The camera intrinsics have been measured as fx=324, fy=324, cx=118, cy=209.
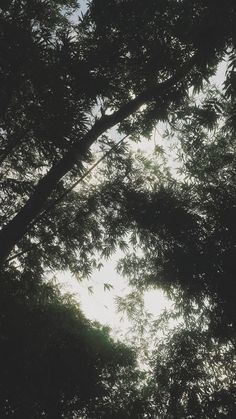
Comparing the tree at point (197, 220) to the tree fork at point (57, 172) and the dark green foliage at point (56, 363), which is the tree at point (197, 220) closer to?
the tree fork at point (57, 172)

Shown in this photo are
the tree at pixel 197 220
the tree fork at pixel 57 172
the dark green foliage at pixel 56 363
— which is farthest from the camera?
the dark green foliage at pixel 56 363

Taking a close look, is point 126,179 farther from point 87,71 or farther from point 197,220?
point 87,71

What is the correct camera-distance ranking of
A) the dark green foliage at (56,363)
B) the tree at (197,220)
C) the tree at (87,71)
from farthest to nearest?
the dark green foliage at (56,363) → the tree at (197,220) → the tree at (87,71)

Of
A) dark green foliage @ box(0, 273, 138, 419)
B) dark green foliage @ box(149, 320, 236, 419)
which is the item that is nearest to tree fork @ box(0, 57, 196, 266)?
dark green foliage @ box(0, 273, 138, 419)

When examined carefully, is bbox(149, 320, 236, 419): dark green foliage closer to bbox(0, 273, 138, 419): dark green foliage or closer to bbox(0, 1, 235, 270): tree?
bbox(0, 273, 138, 419): dark green foliage

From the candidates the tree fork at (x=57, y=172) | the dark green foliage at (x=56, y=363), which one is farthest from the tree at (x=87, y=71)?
the dark green foliage at (x=56, y=363)

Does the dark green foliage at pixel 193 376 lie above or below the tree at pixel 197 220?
below

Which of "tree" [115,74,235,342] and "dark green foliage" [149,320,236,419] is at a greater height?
"tree" [115,74,235,342]

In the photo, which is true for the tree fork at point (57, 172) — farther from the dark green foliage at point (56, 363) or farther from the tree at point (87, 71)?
the dark green foliage at point (56, 363)

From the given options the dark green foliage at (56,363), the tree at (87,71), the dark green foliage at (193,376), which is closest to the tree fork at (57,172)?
the tree at (87,71)

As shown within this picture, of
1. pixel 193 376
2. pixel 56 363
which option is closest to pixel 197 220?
pixel 193 376

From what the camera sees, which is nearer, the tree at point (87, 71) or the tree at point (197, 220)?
the tree at point (87, 71)

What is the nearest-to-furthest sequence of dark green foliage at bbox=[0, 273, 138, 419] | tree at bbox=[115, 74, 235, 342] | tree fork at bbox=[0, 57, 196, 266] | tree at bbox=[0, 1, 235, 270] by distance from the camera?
tree at bbox=[0, 1, 235, 270], tree fork at bbox=[0, 57, 196, 266], tree at bbox=[115, 74, 235, 342], dark green foliage at bbox=[0, 273, 138, 419]

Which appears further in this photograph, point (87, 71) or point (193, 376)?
point (193, 376)
